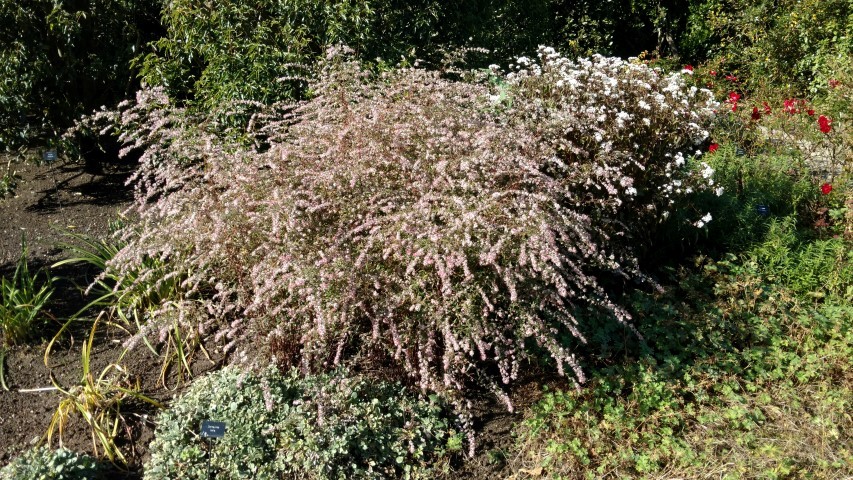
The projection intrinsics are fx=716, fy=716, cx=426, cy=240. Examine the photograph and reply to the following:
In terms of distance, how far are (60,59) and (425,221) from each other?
4350mm

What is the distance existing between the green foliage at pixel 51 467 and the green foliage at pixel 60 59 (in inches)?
142

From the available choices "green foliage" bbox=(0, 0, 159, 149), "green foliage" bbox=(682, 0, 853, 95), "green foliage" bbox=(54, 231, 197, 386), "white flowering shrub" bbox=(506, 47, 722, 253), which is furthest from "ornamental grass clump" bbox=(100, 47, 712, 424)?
"green foliage" bbox=(682, 0, 853, 95)

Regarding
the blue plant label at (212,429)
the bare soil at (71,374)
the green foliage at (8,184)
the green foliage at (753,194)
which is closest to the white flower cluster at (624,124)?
the green foliage at (753,194)

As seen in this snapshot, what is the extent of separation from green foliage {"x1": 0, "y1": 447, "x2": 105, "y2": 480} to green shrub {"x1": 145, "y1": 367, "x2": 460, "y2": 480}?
0.26 m

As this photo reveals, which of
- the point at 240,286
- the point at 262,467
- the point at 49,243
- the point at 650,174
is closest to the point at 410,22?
the point at 650,174

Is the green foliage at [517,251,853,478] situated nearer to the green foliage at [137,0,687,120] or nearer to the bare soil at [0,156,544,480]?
the bare soil at [0,156,544,480]

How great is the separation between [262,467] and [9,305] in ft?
6.65

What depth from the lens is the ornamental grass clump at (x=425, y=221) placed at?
11.1 ft

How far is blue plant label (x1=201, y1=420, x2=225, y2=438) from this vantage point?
3033 millimetres

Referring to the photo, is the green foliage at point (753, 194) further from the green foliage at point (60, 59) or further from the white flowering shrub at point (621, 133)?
the green foliage at point (60, 59)

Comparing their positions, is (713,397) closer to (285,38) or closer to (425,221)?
(425,221)

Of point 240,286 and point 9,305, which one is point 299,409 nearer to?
point 240,286

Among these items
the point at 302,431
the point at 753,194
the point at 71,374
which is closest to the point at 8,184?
the point at 71,374

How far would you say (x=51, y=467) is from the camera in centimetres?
310
